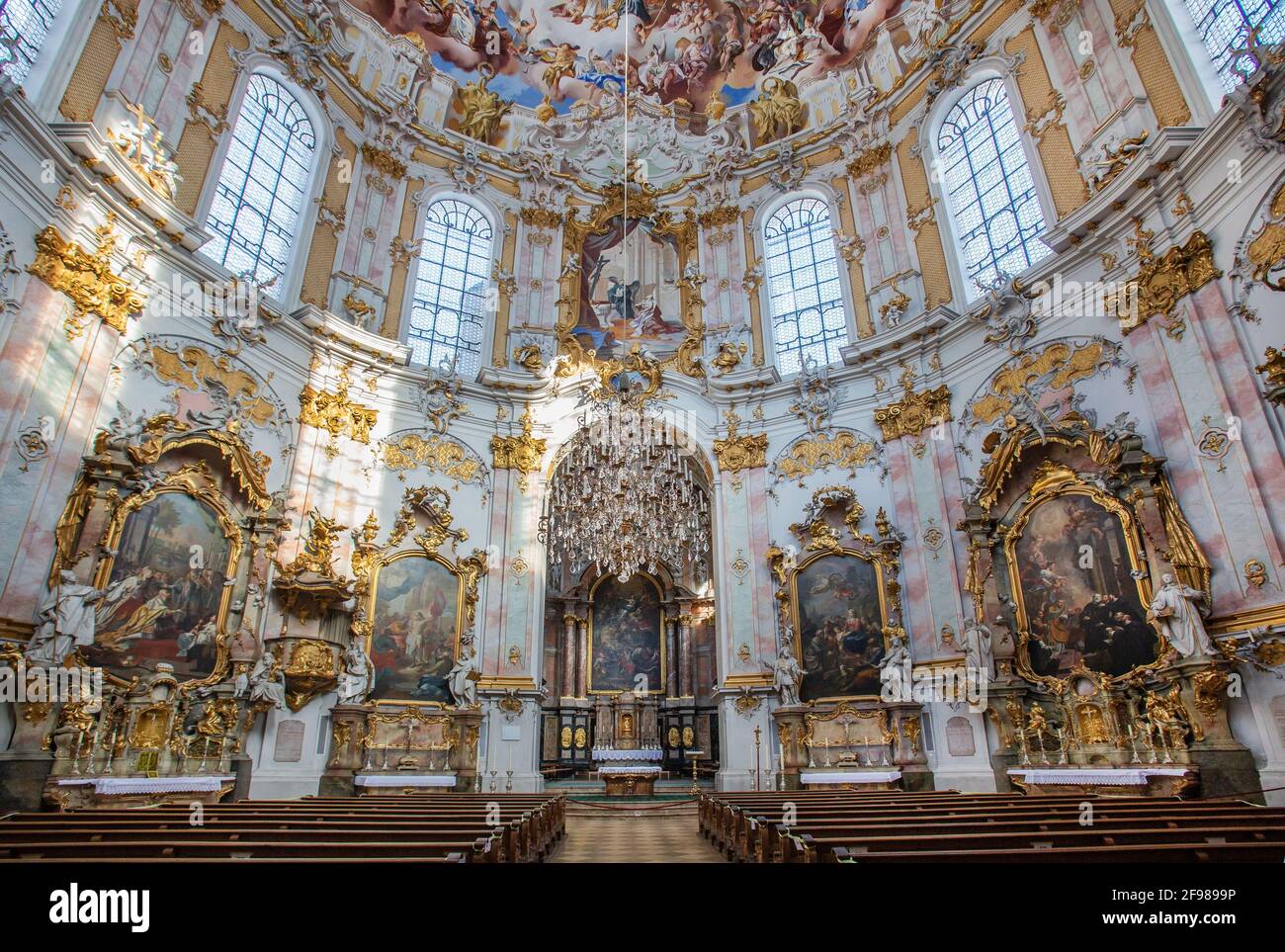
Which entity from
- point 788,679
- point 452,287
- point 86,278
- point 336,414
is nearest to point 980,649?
point 788,679

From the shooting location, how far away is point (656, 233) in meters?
21.5

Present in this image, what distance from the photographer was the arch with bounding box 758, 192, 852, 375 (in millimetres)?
18766

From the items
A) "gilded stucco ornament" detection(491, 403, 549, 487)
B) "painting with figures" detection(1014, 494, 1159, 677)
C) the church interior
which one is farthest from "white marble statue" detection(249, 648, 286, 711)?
"painting with figures" detection(1014, 494, 1159, 677)

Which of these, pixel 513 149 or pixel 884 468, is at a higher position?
pixel 513 149

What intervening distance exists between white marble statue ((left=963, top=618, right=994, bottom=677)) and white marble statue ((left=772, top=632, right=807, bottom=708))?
142 inches

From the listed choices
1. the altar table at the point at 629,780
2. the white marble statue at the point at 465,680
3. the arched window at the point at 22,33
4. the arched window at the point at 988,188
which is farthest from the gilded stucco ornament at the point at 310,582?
the arched window at the point at 988,188

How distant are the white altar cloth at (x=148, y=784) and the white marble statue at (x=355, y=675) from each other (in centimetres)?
292

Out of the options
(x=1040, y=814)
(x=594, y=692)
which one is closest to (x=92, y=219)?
(x=1040, y=814)

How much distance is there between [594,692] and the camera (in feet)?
74.2

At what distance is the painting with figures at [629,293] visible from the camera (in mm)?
19984

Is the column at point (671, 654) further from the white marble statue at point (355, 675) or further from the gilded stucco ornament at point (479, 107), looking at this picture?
the gilded stucco ornament at point (479, 107)

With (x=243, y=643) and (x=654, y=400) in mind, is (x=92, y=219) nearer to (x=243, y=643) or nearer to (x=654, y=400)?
(x=243, y=643)
